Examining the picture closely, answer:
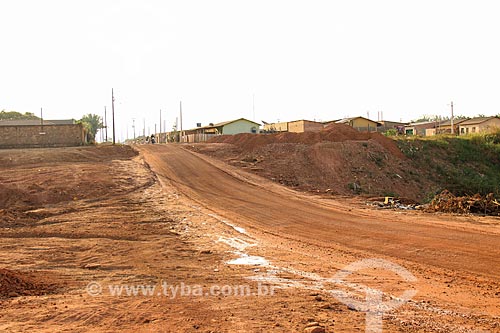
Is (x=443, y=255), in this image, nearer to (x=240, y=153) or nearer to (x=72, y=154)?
(x=240, y=153)

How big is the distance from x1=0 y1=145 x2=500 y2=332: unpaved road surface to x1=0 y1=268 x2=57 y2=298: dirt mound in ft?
0.10

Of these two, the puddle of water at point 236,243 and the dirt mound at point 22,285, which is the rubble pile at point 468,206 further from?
the dirt mound at point 22,285

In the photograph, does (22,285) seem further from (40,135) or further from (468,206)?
(40,135)

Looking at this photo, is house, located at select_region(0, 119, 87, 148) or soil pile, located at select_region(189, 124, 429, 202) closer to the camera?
soil pile, located at select_region(189, 124, 429, 202)

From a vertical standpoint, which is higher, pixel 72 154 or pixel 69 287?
pixel 72 154

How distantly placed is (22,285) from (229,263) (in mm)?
3976

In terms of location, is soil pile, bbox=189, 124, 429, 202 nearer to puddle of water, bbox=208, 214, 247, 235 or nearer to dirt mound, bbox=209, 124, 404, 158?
dirt mound, bbox=209, 124, 404, 158

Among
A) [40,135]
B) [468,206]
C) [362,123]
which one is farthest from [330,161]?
[362,123]

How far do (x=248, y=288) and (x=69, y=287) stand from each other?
309cm

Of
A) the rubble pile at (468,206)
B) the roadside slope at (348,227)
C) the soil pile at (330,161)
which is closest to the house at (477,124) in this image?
the soil pile at (330,161)

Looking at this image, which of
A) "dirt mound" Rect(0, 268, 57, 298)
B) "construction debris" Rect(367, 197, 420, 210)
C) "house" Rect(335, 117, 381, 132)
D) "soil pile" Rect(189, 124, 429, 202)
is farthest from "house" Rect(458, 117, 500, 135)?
"dirt mound" Rect(0, 268, 57, 298)

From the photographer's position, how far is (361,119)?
229 ft

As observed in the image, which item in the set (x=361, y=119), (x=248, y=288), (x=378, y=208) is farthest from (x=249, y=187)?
(x=361, y=119)

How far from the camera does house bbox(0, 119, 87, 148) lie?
1732 inches
